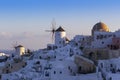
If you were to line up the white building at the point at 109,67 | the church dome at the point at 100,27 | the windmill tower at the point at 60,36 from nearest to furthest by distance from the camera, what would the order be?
the white building at the point at 109,67 < the windmill tower at the point at 60,36 < the church dome at the point at 100,27

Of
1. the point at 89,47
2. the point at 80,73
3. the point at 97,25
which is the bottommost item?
the point at 80,73

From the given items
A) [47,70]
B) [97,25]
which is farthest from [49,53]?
[97,25]

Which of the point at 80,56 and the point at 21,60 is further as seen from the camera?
the point at 21,60

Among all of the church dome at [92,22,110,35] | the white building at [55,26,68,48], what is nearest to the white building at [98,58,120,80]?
the white building at [55,26,68,48]

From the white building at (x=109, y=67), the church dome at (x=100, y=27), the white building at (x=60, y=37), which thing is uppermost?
the church dome at (x=100, y=27)

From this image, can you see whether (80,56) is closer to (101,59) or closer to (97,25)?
(101,59)

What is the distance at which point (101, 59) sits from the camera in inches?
1772

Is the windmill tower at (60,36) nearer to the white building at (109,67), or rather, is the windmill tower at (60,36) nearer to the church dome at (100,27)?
the church dome at (100,27)

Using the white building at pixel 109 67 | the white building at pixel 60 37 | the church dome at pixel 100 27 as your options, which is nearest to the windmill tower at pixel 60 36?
the white building at pixel 60 37

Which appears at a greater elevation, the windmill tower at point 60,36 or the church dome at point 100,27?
the church dome at point 100,27

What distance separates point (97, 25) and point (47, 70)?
1424 centimetres

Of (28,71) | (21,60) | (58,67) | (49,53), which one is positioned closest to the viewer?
(58,67)

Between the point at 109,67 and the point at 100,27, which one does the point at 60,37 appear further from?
the point at 109,67

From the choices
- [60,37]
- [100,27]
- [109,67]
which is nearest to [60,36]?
[60,37]
